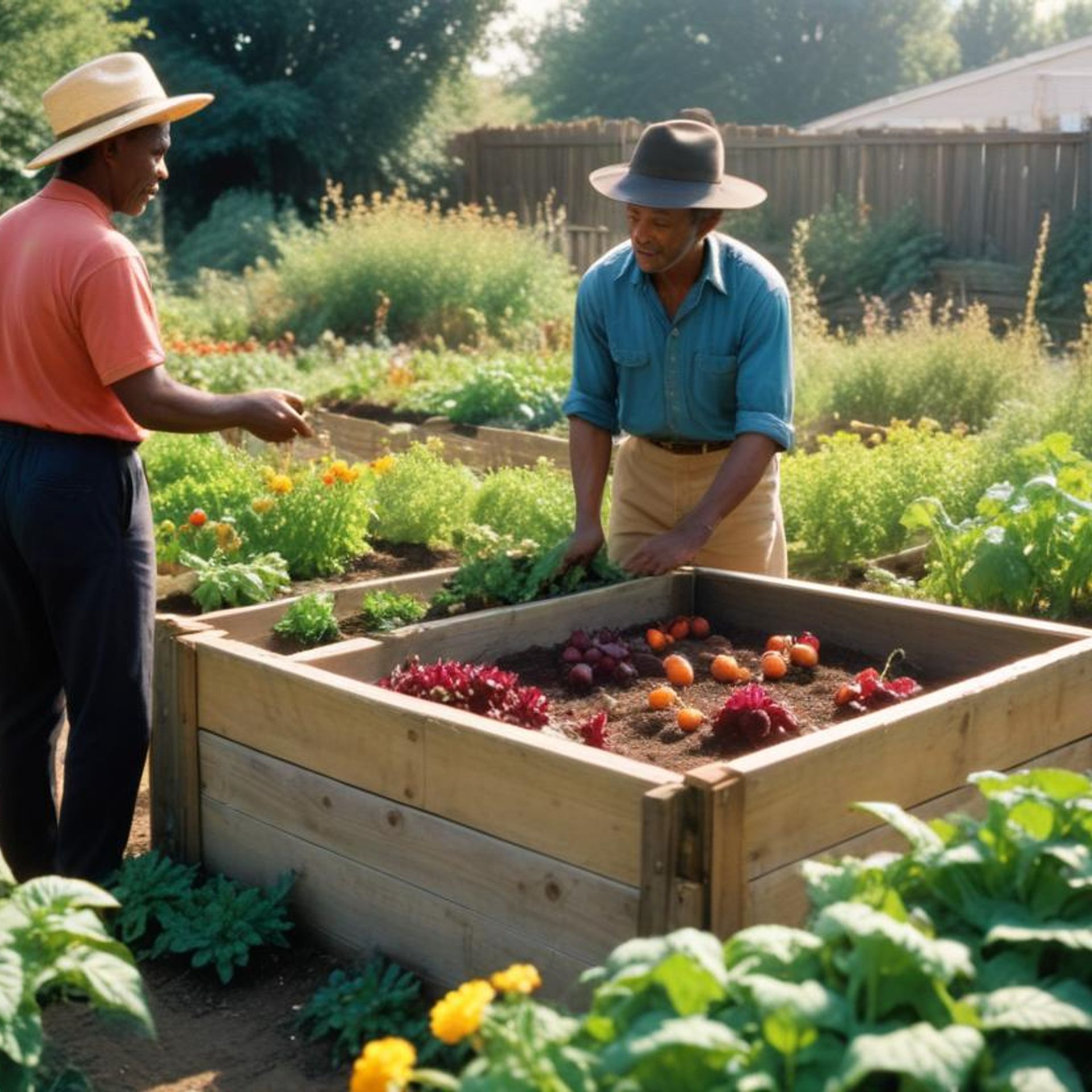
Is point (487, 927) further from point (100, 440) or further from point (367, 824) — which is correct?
point (100, 440)

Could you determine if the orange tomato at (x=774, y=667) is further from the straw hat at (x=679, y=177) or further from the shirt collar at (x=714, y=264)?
the straw hat at (x=679, y=177)

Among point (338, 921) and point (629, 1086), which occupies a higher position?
point (629, 1086)

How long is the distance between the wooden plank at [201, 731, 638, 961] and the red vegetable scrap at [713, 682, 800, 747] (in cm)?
68

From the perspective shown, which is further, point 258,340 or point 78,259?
point 258,340

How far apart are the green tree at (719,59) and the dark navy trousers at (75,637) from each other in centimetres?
5126

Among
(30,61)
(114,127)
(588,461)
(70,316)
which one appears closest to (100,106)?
(114,127)

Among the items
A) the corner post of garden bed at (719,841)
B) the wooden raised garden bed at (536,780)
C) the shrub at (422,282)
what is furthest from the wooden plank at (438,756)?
the shrub at (422,282)

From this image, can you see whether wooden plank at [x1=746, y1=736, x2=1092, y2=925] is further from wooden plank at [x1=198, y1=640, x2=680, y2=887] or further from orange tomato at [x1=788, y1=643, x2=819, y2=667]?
orange tomato at [x1=788, y1=643, x2=819, y2=667]

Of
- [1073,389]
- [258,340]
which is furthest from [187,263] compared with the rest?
[1073,389]

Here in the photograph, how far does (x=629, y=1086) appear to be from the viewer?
2.08 m

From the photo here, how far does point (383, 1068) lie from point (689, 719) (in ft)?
6.45

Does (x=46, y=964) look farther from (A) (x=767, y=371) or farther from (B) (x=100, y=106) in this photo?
(A) (x=767, y=371)

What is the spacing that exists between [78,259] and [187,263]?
22283 millimetres

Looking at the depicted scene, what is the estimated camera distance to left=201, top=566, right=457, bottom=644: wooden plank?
15.4 feet
